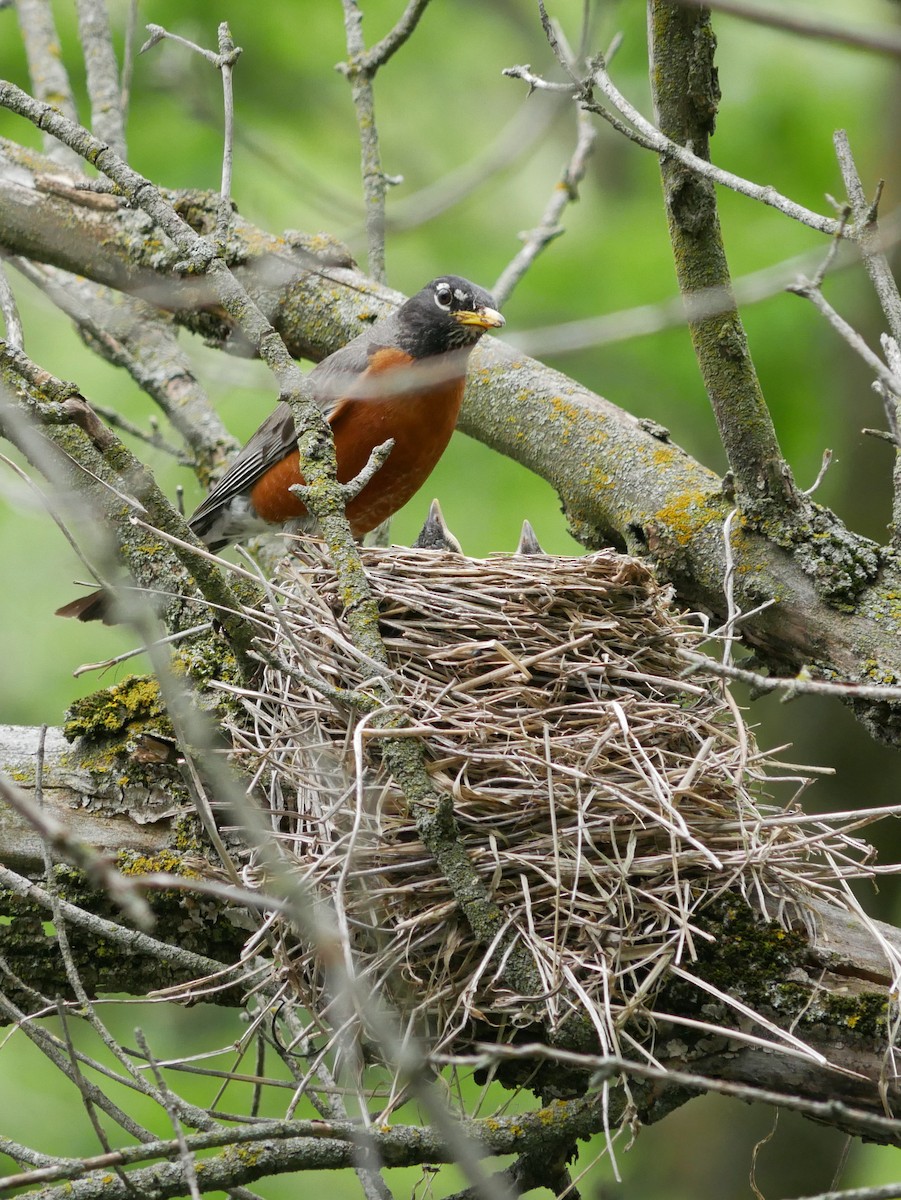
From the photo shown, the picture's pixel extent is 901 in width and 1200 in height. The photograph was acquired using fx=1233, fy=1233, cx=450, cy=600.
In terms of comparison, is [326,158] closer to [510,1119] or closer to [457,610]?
[457,610]

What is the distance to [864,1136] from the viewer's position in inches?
105

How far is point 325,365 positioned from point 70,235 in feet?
3.77

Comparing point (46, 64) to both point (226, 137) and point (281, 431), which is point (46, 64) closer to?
point (281, 431)

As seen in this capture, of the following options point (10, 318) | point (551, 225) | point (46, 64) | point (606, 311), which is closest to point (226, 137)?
point (10, 318)

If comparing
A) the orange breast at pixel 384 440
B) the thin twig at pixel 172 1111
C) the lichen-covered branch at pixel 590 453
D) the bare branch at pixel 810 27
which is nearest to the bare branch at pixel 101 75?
the lichen-covered branch at pixel 590 453

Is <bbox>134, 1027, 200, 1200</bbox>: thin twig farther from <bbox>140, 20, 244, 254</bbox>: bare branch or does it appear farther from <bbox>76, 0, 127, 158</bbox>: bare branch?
<bbox>76, 0, 127, 158</bbox>: bare branch

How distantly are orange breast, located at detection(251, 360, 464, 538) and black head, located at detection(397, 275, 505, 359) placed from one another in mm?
216

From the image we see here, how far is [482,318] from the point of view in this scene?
4.82 metres

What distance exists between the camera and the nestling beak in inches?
188

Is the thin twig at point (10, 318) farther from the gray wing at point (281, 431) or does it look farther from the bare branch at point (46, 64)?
the bare branch at point (46, 64)

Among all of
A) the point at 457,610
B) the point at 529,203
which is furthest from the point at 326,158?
the point at 457,610

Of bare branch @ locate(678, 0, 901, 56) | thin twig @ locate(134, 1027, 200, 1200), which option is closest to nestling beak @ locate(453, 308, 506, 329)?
thin twig @ locate(134, 1027, 200, 1200)

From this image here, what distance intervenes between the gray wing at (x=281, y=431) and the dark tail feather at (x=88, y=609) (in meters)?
0.82

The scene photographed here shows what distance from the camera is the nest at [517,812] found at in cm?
271
